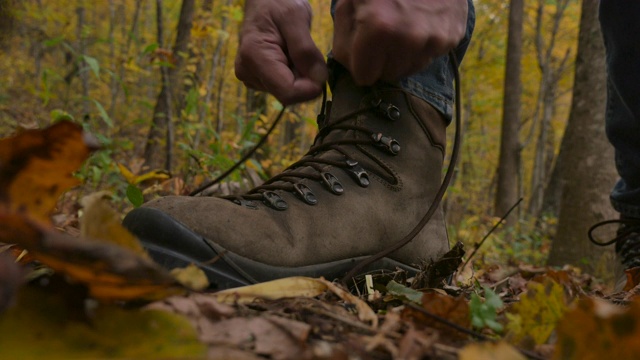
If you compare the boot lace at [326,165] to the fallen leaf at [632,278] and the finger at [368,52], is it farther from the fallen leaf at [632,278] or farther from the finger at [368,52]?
the fallen leaf at [632,278]

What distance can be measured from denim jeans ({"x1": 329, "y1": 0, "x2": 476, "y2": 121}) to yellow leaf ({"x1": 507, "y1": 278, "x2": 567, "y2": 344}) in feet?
2.45

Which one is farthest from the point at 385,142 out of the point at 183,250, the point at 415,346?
the point at 415,346

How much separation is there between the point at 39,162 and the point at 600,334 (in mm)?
688

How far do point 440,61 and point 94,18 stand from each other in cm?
2607

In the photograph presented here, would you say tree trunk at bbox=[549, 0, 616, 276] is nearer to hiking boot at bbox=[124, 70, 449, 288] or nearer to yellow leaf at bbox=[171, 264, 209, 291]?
hiking boot at bbox=[124, 70, 449, 288]

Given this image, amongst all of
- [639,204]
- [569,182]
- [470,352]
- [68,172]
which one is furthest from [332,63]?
[569,182]

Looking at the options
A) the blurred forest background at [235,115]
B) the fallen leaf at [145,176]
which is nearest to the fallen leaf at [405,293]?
the blurred forest background at [235,115]

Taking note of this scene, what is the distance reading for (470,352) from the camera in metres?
0.52

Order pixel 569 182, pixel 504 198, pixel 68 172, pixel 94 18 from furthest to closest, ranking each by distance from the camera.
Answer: pixel 94 18, pixel 504 198, pixel 569 182, pixel 68 172

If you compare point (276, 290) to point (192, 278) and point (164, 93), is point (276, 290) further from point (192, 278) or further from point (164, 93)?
point (164, 93)

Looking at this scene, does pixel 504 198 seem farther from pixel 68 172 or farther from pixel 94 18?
pixel 94 18

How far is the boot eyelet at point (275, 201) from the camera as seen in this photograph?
1.22 m

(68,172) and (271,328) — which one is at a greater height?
(68,172)

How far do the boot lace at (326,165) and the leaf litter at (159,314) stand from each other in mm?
436
